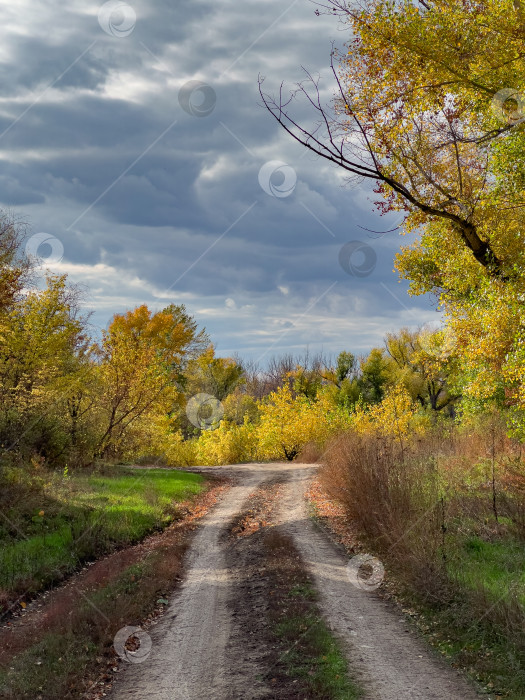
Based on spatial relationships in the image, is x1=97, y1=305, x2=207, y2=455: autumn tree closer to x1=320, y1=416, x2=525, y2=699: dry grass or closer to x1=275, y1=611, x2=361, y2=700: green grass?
x1=320, y1=416, x2=525, y2=699: dry grass

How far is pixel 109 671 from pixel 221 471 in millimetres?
20734

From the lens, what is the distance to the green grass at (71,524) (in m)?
11.6

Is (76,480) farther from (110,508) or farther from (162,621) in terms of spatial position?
(162,621)

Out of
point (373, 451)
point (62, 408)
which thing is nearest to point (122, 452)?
point (62, 408)

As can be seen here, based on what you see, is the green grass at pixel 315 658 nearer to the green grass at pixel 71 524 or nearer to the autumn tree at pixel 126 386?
the green grass at pixel 71 524

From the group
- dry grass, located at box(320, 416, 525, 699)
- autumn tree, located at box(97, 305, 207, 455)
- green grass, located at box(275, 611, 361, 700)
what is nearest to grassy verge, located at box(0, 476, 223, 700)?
green grass, located at box(275, 611, 361, 700)

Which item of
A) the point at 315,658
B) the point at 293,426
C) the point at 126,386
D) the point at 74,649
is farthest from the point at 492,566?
the point at 293,426

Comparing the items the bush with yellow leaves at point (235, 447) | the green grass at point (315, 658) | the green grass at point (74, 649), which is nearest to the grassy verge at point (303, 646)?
the green grass at point (315, 658)

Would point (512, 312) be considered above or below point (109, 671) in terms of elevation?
above

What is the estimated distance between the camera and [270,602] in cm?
879

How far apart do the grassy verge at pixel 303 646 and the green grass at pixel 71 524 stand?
508 centimetres

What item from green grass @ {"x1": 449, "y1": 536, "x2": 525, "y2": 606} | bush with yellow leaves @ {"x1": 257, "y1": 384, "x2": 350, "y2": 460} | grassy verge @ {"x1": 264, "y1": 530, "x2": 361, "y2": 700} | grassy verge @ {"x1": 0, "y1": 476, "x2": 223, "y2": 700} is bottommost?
grassy verge @ {"x1": 0, "y1": 476, "x2": 223, "y2": 700}

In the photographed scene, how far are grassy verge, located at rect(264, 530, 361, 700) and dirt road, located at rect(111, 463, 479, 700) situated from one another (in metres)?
0.19

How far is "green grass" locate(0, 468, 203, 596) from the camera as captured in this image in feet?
38.0
